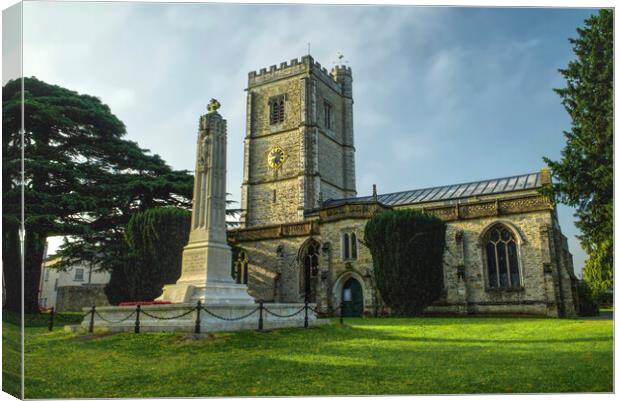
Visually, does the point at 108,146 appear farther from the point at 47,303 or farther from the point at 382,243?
the point at 47,303

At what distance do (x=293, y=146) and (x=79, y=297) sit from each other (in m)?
20.0

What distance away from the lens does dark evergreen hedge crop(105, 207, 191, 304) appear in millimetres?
22625

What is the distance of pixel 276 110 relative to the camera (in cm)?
4309

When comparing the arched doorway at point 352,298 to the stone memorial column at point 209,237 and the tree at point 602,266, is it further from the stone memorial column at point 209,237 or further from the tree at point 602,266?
the tree at point 602,266

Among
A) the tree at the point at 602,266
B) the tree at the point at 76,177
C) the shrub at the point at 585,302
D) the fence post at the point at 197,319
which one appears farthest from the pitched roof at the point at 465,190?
the fence post at the point at 197,319

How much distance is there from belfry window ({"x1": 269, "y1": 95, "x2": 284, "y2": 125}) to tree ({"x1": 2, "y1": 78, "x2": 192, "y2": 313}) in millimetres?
17365

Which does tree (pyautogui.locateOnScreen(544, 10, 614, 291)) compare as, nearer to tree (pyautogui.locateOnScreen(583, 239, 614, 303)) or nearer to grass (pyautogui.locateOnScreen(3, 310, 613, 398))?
tree (pyautogui.locateOnScreen(583, 239, 614, 303))

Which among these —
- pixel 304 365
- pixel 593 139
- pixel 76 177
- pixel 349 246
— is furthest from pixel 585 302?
pixel 76 177

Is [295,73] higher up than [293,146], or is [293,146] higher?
[295,73]

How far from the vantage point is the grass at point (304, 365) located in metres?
6.71

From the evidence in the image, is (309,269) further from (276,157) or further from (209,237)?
(209,237)

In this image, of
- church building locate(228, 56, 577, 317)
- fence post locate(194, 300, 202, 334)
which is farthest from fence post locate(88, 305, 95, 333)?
church building locate(228, 56, 577, 317)

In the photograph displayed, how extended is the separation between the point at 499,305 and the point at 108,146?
1993 cm

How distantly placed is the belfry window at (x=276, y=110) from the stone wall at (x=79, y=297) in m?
19.9
